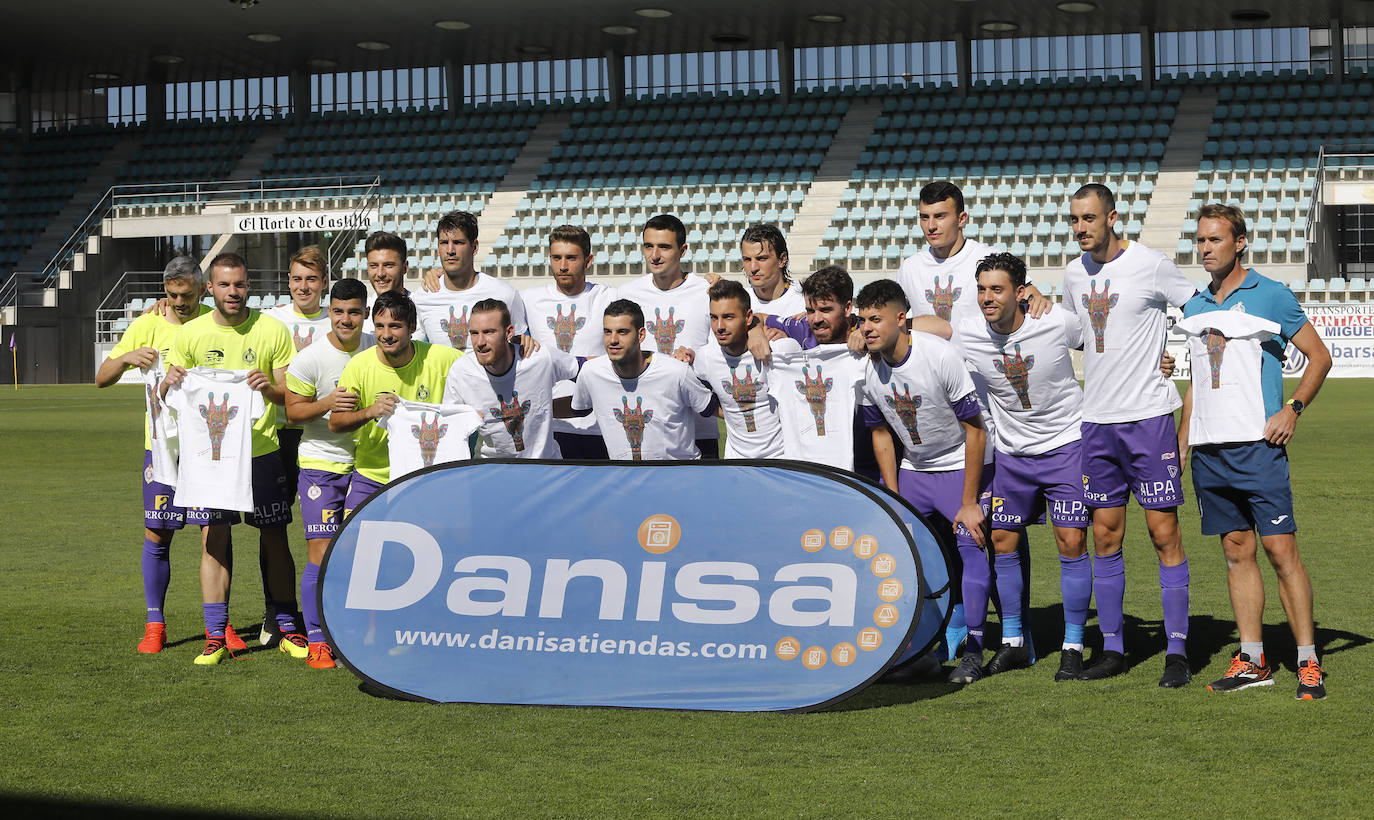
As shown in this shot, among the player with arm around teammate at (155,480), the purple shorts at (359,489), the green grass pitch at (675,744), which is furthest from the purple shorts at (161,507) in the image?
the purple shorts at (359,489)

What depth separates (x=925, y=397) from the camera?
20.3ft

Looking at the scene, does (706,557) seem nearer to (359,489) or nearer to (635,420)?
(635,420)

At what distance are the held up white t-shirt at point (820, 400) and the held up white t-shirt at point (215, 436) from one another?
2.47 m

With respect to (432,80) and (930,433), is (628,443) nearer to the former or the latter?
(930,433)

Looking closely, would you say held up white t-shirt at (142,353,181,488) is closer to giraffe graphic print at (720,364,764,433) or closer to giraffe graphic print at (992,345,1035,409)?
giraffe graphic print at (720,364,764,433)

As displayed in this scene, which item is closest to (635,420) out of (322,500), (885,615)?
(322,500)

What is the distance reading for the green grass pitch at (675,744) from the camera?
Result: 4.48 metres

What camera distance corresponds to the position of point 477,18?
32594 millimetres

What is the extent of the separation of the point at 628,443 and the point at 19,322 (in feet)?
121

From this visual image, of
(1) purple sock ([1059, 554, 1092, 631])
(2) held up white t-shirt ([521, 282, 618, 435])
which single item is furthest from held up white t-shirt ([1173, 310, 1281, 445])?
(2) held up white t-shirt ([521, 282, 618, 435])

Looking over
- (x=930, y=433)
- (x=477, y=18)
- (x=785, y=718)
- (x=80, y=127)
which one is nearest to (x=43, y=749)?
(x=785, y=718)

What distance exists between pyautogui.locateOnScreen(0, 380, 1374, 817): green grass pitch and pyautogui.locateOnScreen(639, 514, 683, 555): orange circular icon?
65cm

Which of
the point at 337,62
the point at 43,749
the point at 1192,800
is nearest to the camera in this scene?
the point at 1192,800

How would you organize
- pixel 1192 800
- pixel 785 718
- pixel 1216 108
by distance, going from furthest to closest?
pixel 1216 108 → pixel 785 718 → pixel 1192 800
